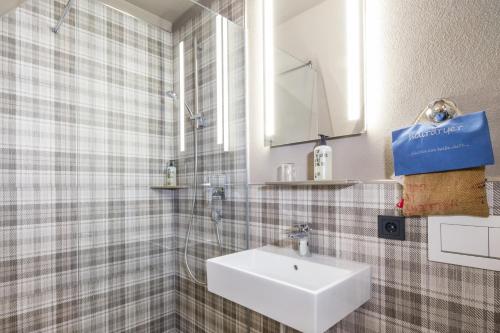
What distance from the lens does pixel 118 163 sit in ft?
6.22

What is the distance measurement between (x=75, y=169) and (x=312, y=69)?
4.85ft

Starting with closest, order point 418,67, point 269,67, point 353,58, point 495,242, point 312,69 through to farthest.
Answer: point 495,242
point 418,67
point 353,58
point 312,69
point 269,67

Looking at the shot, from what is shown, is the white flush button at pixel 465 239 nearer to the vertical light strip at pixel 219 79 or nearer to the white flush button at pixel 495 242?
the white flush button at pixel 495 242

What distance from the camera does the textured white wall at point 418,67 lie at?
3.28 ft

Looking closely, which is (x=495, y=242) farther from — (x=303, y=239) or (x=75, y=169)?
(x=75, y=169)

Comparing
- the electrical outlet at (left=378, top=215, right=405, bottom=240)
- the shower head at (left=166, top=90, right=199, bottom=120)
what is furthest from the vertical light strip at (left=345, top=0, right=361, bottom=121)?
the shower head at (left=166, top=90, right=199, bottom=120)

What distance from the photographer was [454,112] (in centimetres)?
105

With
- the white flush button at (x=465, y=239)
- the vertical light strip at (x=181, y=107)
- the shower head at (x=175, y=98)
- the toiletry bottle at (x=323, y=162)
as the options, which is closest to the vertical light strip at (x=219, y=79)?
the shower head at (x=175, y=98)

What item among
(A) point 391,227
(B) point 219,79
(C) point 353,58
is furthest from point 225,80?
(A) point 391,227

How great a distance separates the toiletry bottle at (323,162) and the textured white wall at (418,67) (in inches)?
1.9

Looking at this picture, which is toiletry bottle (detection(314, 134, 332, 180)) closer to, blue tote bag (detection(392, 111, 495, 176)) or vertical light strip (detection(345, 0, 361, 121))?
vertical light strip (detection(345, 0, 361, 121))

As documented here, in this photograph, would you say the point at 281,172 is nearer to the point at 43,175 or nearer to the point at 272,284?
the point at 272,284

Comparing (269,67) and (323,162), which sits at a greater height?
(269,67)

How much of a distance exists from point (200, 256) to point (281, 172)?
0.86 m
